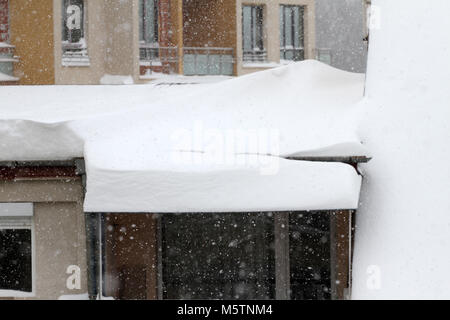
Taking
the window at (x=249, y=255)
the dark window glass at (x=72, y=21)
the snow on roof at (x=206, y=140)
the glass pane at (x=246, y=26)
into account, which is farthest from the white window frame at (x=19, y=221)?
the glass pane at (x=246, y=26)

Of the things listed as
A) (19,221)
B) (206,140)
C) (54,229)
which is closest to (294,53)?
(206,140)

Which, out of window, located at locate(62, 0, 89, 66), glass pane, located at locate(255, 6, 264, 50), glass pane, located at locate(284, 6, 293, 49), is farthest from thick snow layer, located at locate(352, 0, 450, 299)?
window, located at locate(62, 0, 89, 66)

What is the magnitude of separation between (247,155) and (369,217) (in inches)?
57.5

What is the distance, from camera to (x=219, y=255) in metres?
9.23

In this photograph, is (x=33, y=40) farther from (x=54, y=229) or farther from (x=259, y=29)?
(x=259, y=29)

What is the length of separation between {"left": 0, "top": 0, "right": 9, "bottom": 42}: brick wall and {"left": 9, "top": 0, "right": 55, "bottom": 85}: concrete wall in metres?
0.11

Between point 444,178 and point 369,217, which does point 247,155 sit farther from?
point 444,178

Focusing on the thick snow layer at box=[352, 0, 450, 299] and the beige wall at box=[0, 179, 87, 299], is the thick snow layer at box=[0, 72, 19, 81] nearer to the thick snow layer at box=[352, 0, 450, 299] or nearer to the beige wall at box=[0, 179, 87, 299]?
the beige wall at box=[0, 179, 87, 299]

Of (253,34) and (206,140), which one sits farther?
(253,34)

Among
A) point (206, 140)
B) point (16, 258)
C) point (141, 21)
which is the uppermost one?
point (141, 21)

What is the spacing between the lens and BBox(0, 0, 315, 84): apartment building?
9.84 meters

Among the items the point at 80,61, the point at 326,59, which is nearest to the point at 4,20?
the point at 80,61

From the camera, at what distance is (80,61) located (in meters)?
10.1

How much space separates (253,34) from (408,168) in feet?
17.1
